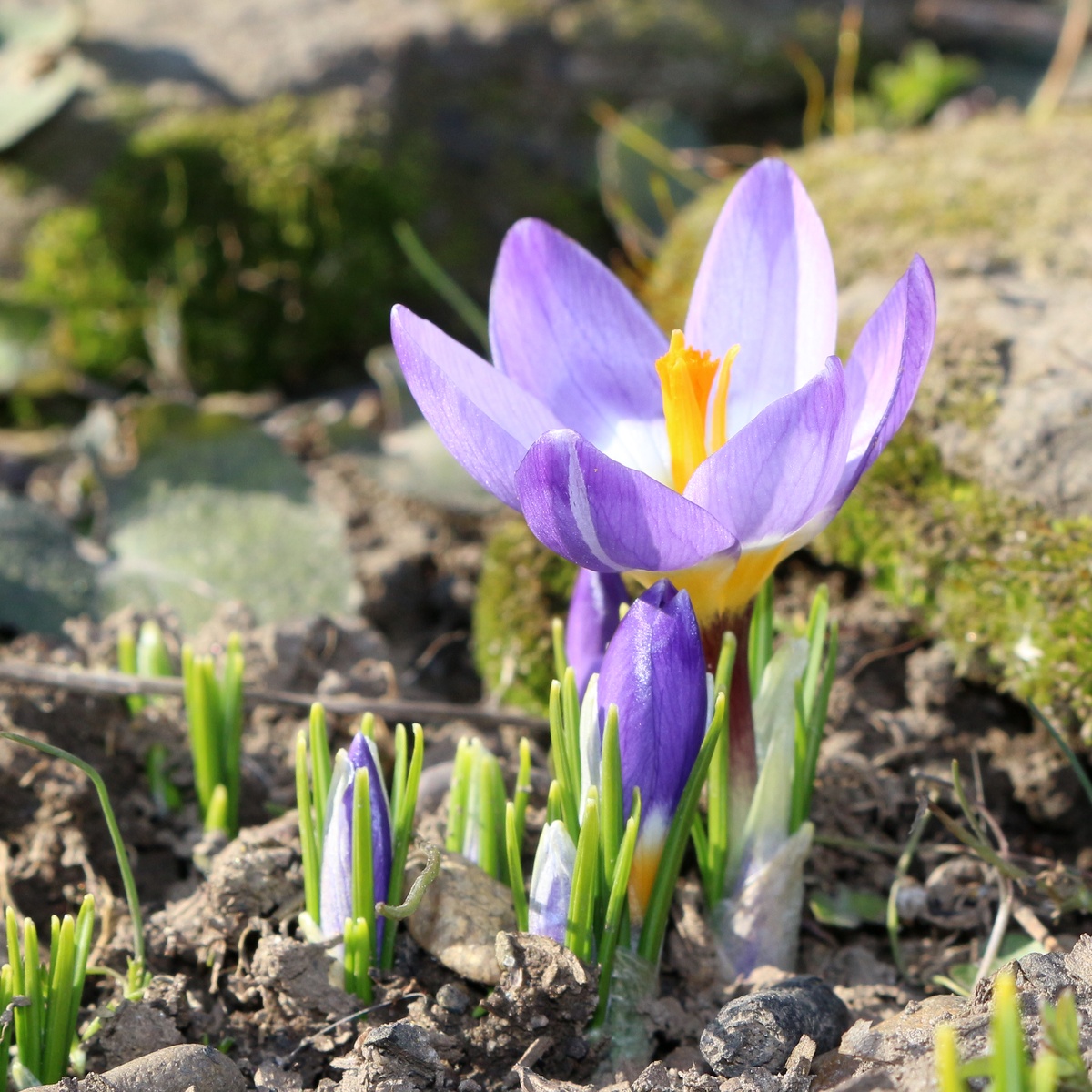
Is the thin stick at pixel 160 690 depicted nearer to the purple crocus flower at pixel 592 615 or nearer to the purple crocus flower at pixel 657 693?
the purple crocus flower at pixel 592 615

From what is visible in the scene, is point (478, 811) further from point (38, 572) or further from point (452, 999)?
point (38, 572)

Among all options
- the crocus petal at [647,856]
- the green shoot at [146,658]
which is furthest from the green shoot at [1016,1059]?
the green shoot at [146,658]

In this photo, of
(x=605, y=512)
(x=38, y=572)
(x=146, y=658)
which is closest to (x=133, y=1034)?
(x=146, y=658)

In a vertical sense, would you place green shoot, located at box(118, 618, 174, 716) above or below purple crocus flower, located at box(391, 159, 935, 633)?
below

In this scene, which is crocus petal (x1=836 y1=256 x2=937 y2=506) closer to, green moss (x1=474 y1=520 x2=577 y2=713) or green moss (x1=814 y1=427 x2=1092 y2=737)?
green moss (x1=814 y1=427 x2=1092 y2=737)

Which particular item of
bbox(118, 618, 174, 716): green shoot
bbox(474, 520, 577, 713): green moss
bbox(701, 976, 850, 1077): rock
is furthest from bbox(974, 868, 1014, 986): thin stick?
bbox(118, 618, 174, 716): green shoot

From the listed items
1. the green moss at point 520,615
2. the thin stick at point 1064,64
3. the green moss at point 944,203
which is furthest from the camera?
the thin stick at point 1064,64
